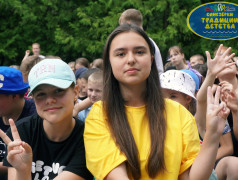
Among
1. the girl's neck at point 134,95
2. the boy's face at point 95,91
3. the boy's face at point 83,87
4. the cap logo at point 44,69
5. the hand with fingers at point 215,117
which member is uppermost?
the cap logo at point 44,69

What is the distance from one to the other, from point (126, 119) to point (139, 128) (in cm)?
11

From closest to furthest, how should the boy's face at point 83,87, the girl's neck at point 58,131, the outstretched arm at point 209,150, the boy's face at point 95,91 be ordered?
the outstretched arm at point 209,150, the girl's neck at point 58,131, the boy's face at point 95,91, the boy's face at point 83,87

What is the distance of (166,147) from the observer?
240cm

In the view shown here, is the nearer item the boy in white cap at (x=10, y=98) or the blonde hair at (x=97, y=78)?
the boy in white cap at (x=10, y=98)

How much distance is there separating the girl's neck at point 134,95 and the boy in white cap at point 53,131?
0.41 metres

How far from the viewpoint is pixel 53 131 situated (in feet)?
8.84

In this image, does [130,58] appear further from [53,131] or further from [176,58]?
[176,58]

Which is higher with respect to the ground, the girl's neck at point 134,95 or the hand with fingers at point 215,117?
the girl's neck at point 134,95

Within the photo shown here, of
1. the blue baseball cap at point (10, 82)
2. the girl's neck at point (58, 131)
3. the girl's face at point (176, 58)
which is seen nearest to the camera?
the girl's neck at point (58, 131)

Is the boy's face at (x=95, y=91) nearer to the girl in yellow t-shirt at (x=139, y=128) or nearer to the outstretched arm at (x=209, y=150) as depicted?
the girl in yellow t-shirt at (x=139, y=128)

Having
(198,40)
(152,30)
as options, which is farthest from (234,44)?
(152,30)

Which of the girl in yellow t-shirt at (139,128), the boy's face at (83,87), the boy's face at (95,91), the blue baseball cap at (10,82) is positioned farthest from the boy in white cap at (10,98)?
the boy's face at (83,87)

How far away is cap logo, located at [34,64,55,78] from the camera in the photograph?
2.64m

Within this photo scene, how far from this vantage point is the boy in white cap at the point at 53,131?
258 cm
